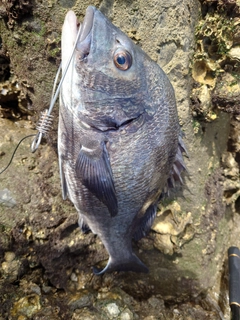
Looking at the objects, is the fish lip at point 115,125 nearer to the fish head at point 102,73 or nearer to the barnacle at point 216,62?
the fish head at point 102,73

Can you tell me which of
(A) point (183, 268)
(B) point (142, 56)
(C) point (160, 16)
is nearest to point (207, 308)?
(A) point (183, 268)

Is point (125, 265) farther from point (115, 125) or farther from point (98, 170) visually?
point (115, 125)

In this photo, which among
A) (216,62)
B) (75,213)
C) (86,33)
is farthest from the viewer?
(75,213)

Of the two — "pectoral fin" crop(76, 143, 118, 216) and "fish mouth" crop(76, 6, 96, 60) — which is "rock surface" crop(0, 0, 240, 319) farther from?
"pectoral fin" crop(76, 143, 118, 216)

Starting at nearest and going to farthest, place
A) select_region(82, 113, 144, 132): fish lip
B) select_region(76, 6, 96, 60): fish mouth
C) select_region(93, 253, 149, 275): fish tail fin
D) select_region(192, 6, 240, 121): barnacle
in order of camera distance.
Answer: select_region(76, 6, 96, 60): fish mouth, select_region(82, 113, 144, 132): fish lip, select_region(192, 6, 240, 121): barnacle, select_region(93, 253, 149, 275): fish tail fin

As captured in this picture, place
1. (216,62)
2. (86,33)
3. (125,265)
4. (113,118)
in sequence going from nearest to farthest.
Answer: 1. (86,33)
2. (113,118)
3. (216,62)
4. (125,265)

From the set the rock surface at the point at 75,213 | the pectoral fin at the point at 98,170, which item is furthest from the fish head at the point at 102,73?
the rock surface at the point at 75,213

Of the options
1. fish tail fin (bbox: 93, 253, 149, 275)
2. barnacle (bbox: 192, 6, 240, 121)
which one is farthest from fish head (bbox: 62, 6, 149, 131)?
fish tail fin (bbox: 93, 253, 149, 275)

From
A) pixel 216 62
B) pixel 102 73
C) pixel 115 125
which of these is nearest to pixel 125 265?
pixel 115 125
